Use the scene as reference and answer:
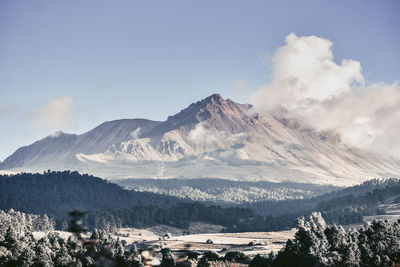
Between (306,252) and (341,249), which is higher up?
(341,249)

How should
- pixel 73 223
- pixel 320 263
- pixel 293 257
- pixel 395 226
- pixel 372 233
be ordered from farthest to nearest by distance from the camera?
pixel 395 226 → pixel 372 233 → pixel 293 257 → pixel 320 263 → pixel 73 223

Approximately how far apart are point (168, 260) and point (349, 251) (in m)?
44.7

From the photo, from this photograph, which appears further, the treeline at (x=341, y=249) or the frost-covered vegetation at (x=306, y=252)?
the treeline at (x=341, y=249)

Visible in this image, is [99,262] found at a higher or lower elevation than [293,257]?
higher

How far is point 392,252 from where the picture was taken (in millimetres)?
131500

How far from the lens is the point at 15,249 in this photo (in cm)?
13288

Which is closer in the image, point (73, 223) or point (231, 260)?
point (73, 223)

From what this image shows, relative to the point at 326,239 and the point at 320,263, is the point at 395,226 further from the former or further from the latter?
the point at 320,263

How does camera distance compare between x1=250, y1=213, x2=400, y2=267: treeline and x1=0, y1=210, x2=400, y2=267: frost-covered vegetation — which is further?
x1=250, y1=213, x2=400, y2=267: treeline

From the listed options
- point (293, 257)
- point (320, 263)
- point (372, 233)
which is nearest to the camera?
point (320, 263)

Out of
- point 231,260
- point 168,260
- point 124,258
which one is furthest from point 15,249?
point 231,260

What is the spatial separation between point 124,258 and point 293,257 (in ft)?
135

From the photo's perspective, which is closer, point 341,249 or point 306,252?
point 306,252

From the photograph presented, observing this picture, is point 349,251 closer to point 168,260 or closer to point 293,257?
point 293,257
